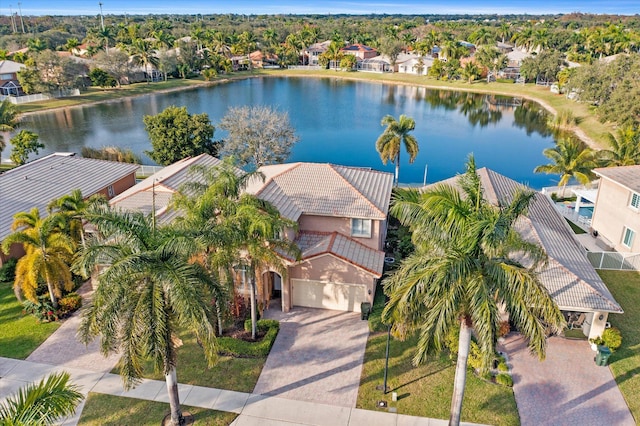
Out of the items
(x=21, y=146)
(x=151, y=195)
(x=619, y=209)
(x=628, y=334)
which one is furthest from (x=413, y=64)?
(x=628, y=334)

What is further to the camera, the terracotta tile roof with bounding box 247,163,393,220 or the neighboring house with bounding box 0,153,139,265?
the neighboring house with bounding box 0,153,139,265

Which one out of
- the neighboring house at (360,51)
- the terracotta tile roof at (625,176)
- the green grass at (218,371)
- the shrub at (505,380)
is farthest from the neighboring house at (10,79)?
the shrub at (505,380)

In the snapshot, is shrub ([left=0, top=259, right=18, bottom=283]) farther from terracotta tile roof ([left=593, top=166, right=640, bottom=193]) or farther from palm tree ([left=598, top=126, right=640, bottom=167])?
palm tree ([left=598, top=126, right=640, bottom=167])

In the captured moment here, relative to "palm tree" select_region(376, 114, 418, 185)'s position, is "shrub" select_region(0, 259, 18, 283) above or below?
below

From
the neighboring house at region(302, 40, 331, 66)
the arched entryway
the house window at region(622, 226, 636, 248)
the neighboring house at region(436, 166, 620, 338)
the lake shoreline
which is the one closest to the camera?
the neighboring house at region(436, 166, 620, 338)

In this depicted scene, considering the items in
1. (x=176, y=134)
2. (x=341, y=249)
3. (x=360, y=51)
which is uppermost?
(x=360, y=51)

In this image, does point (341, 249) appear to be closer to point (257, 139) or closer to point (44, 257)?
point (44, 257)

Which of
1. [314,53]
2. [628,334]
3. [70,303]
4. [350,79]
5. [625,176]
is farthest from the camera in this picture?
[314,53]

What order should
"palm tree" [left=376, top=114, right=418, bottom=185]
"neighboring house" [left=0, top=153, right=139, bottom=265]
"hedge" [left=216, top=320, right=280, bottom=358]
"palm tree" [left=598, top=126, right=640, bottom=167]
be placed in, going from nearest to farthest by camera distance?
"hedge" [left=216, top=320, right=280, bottom=358], "neighboring house" [left=0, top=153, right=139, bottom=265], "palm tree" [left=598, top=126, right=640, bottom=167], "palm tree" [left=376, top=114, right=418, bottom=185]

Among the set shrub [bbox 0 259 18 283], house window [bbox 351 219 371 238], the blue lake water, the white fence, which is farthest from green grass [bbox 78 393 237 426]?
the blue lake water
